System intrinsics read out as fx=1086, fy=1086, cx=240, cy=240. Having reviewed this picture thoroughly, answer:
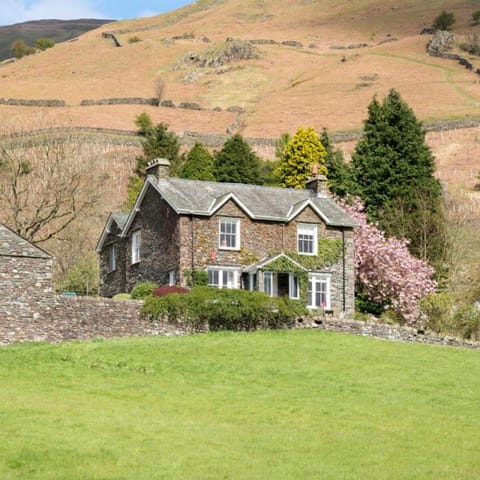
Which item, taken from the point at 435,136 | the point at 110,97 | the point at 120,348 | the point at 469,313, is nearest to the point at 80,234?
the point at 469,313

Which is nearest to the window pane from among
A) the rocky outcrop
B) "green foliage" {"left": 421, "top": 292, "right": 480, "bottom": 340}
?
"green foliage" {"left": 421, "top": 292, "right": 480, "bottom": 340}

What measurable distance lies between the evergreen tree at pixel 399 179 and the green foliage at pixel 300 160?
443 centimetres

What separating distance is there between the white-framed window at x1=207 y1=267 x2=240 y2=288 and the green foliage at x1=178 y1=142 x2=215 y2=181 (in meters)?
30.7

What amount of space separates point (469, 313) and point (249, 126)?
102327mm

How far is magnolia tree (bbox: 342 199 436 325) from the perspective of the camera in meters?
61.1

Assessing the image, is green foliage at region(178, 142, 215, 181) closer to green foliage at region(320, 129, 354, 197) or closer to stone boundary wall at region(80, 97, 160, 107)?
green foliage at region(320, 129, 354, 197)

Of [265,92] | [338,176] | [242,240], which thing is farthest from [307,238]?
[265,92]

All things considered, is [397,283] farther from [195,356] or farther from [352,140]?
[352,140]

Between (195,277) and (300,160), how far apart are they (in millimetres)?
33404

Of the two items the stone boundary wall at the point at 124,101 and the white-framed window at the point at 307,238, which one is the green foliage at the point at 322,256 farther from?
the stone boundary wall at the point at 124,101

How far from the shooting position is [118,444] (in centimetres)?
2184

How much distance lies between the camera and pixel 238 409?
26859 millimetres

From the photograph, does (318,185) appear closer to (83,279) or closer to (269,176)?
(83,279)

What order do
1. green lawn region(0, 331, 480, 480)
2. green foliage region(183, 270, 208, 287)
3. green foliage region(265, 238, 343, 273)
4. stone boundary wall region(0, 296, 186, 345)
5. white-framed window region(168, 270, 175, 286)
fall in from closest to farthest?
1. green lawn region(0, 331, 480, 480)
2. stone boundary wall region(0, 296, 186, 345)
3. green foliage region(183, 270, 208, 287)
4. white-framed window region(168, 270, 175, 286)
5. green foliage region(265, 238, 343, 273)
